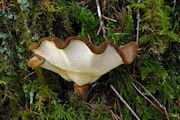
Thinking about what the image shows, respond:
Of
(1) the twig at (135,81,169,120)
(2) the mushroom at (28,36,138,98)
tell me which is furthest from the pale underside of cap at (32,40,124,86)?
(1) the twig at (135,81,169,120)

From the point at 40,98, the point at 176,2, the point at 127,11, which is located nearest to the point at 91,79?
the point at 40,98

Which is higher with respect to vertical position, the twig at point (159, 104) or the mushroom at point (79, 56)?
the mushroom at point (79, 56)

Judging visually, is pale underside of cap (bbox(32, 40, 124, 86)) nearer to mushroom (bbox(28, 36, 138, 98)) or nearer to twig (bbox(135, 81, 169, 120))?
mushroom (bbox(28, 36, 138, 98))

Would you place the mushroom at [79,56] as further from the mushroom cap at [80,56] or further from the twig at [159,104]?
the twig at [159,104]

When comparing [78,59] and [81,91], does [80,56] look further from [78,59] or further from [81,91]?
[81,91]

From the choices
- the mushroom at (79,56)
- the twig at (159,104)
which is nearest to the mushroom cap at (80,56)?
the mushroom at (79,56)

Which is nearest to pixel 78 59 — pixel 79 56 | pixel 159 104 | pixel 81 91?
pixel 79 56
